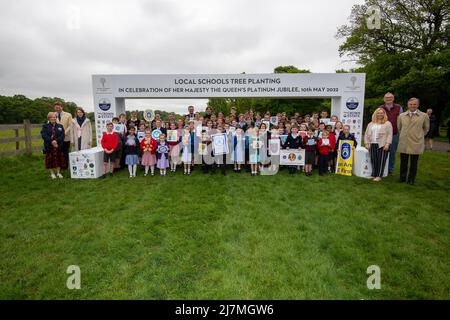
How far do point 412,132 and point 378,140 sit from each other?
802 mm

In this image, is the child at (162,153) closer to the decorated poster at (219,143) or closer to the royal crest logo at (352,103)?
the decorated poster at (219,143)

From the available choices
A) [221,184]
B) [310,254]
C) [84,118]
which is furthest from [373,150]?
[84,118]

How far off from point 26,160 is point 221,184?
8.59 m

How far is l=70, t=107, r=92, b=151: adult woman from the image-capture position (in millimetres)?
8609

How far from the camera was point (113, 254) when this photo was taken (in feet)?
11.7

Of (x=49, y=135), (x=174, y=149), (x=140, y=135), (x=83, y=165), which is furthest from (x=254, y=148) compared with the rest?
(x=49, y=135)

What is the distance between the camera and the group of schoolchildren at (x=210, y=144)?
834 centimetres

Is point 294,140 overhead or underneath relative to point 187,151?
overhead

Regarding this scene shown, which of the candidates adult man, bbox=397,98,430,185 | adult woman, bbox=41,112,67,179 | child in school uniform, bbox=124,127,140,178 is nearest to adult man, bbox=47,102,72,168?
adult woman, bbox=41,112,67,179

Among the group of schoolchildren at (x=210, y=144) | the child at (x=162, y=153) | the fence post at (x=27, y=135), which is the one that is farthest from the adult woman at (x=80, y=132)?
the fence post at (x=27, y=135)

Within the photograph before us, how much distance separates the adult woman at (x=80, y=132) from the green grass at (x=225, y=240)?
2.13 metres

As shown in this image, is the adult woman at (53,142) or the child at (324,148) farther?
the child at (324,148)

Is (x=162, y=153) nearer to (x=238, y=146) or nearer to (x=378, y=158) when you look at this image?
(x=238, y=146)

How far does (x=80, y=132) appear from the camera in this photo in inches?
342
